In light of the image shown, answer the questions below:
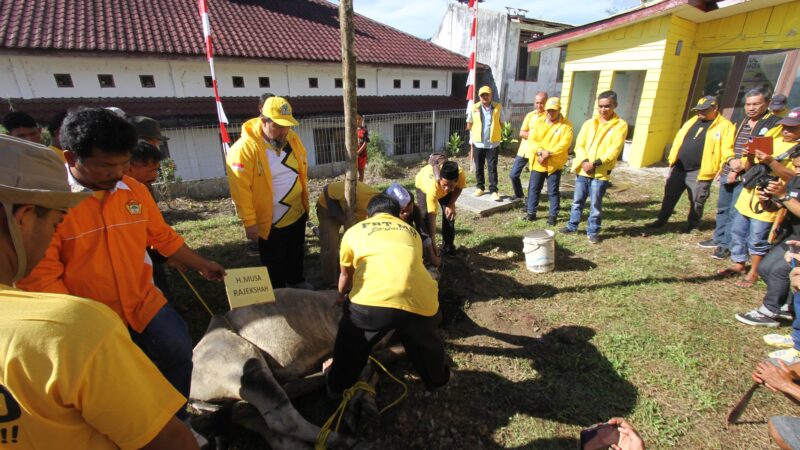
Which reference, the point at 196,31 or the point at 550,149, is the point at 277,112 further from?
the point at 196,31

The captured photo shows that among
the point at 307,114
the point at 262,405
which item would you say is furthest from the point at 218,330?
the point at 307,114

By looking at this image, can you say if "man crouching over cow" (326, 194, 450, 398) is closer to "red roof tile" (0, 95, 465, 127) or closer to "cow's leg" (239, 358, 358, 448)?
"cow's leg" (239, 358, 358, 448)

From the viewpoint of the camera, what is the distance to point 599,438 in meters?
1.66

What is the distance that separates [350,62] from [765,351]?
440 cm

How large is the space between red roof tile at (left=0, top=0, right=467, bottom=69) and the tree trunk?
10.4m

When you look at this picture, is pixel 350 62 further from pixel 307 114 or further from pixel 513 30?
pixel 513 30

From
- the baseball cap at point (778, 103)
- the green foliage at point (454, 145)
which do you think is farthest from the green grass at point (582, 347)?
the green foliage at point (454, 145)

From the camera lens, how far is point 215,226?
21.4 feet

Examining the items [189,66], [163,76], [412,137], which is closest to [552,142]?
[412,137]

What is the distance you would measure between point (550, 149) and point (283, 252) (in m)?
4.39

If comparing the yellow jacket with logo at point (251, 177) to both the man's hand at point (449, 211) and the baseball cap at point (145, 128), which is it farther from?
the man's hand at point (449, 211)

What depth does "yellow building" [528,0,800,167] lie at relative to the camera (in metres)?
8.09

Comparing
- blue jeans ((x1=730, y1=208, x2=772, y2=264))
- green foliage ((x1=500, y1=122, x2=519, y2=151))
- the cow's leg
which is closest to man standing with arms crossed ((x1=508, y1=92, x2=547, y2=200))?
blue jeans ((x1=730, y1=208, x2=772, y2=264))

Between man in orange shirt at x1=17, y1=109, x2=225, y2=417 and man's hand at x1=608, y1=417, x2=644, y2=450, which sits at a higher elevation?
man in orange shirt at x1=17, y1=109, x2=225, y2=417
